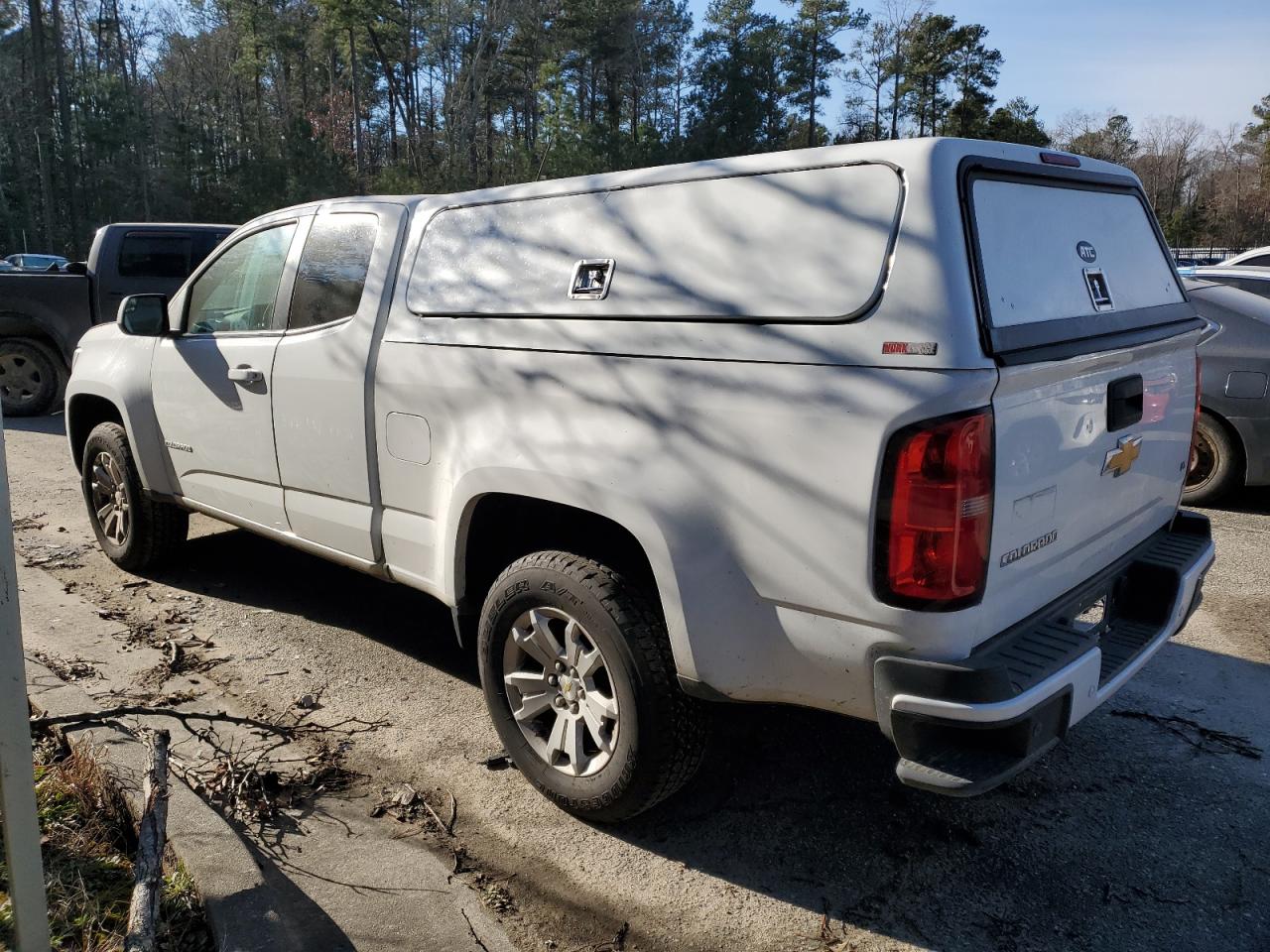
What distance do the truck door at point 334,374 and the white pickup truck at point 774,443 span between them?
2cm

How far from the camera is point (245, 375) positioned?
4.43 metres

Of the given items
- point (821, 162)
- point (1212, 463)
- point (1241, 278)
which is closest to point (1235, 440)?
point (1212, 463)

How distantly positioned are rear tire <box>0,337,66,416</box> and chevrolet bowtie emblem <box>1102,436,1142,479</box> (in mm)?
11593

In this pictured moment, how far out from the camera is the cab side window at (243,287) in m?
4.50

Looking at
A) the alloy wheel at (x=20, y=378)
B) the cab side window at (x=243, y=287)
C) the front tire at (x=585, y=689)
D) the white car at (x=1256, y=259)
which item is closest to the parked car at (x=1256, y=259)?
the white car at (x=1256, y=259)

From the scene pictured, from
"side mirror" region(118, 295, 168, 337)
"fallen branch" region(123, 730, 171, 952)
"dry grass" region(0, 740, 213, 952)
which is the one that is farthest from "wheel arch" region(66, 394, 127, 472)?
"fallen branch" region(123, 730, 171, 952)

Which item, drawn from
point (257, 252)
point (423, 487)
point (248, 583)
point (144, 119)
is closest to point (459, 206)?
point (423, 487)

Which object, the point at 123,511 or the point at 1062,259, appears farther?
the point at 123,511

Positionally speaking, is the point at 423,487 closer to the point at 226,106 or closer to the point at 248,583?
the point at 248,583

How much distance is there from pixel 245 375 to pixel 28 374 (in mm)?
8598

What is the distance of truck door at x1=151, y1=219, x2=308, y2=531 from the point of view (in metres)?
4.42

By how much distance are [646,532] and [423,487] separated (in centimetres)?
116

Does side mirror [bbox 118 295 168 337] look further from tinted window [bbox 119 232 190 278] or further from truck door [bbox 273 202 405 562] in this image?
tinted window [bbox 119 232 190 278]

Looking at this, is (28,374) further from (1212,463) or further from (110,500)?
(1212,463)
